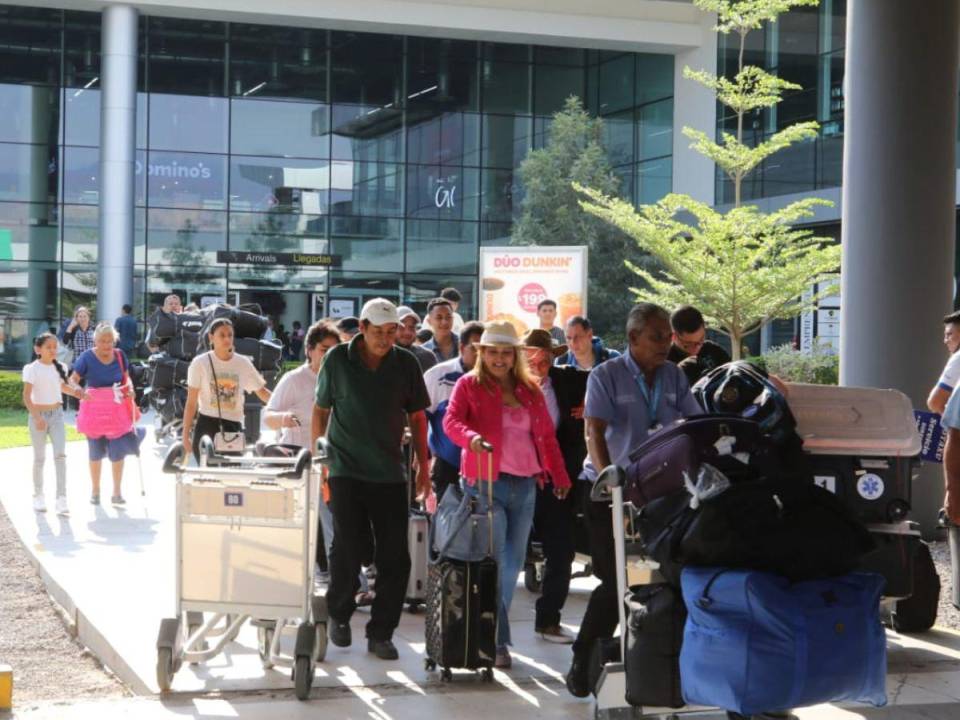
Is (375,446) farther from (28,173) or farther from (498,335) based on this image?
(28,173)

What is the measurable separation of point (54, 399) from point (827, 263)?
1911 centimetres

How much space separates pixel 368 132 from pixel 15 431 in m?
19.7

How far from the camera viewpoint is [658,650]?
17.3 ft

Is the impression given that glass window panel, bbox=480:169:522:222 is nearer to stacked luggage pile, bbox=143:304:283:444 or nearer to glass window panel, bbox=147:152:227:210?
glass window panel, bbox=147:152:227:210

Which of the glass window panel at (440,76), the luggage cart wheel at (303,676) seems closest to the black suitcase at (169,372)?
the luggage cart wheel at (303,676)

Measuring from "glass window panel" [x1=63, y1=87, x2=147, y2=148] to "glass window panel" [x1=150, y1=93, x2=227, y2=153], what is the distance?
62.4 inches

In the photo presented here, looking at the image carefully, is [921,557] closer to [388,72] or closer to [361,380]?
[361,380]

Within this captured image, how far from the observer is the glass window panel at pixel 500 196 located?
43.3 m

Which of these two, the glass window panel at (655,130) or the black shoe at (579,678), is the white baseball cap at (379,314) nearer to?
the black shoe at (579,678)

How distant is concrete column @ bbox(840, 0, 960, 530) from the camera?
12.4 metres

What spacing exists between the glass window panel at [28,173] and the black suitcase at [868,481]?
35838mm

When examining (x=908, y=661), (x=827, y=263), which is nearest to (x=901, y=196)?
(x=908, y=661)

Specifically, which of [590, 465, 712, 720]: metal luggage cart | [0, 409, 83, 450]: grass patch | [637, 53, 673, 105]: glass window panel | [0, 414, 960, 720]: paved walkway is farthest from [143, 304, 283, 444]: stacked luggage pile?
[637, 53, 673, 105]: glass window panel

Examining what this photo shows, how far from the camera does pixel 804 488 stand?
505 centimetres
